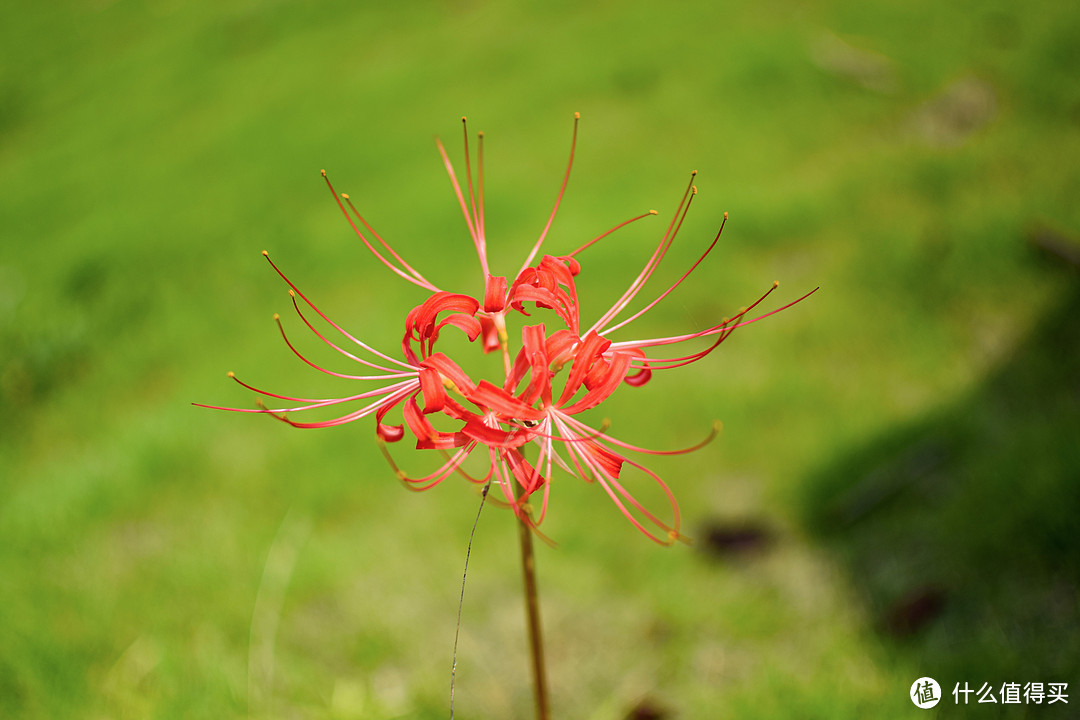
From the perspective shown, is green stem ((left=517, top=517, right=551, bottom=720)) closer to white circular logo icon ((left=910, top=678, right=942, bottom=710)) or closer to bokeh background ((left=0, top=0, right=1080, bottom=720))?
bokeh background ((left=0, top=0, right=1080, bottom=720))

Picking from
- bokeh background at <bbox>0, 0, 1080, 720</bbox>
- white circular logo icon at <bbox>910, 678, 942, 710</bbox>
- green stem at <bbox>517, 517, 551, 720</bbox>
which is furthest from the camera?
bokeh background at <bbox>0, 0, 1080, 720</bbox>

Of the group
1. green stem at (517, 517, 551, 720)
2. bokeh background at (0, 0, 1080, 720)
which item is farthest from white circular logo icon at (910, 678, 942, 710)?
green stem at (517, 517, 551, 720)

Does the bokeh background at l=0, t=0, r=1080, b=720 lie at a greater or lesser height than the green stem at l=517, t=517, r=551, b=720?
greater

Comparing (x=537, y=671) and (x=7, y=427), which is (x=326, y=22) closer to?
(x=7, y=427)

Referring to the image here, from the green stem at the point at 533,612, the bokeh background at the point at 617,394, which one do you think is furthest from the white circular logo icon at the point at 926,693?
the green stem at the point at 533,612

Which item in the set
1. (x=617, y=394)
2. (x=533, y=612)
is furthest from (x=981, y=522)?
(x=533, y=612)

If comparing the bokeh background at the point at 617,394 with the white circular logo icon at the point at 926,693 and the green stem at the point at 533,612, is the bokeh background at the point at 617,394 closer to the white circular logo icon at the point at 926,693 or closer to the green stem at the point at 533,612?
the white circular logo icon at the point at 926,693

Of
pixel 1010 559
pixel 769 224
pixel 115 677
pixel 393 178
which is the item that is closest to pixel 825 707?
pixel 1010 559
